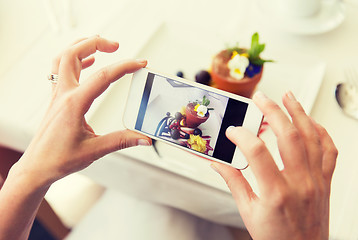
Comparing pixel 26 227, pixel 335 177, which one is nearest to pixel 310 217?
pixel 335 177

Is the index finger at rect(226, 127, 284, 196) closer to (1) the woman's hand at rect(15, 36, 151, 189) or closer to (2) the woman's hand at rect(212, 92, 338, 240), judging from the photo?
(2) the woman's hand at rect(212, 92, 338, 240)

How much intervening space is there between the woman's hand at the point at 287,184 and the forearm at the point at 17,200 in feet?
1.01

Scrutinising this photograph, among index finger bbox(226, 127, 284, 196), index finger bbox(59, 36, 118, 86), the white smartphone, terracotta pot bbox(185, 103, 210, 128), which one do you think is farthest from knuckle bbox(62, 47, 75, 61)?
index finger bbox(226, 127, 284, 196)

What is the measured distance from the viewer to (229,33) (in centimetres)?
86

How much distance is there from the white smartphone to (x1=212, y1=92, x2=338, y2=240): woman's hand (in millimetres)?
71

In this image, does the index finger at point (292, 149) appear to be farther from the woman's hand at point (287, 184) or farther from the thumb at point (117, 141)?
the thumb at point (117, 141)

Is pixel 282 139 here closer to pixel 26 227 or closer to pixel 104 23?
pixel 26 227

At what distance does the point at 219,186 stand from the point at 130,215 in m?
0.28

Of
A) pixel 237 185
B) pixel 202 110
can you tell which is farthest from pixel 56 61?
pixel 237 185

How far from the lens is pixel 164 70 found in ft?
2.69

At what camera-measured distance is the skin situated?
0.50 meters

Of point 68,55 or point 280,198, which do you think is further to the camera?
point 68,55

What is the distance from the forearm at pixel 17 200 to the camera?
1.65 feet

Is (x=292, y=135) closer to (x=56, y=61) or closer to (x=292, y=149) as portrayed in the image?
(x=292, y=149)
